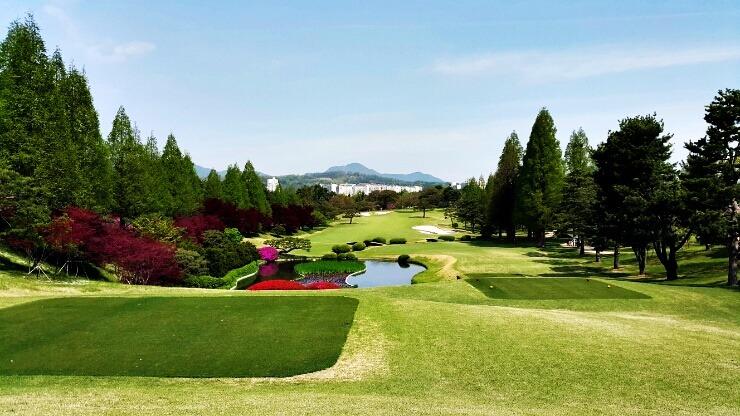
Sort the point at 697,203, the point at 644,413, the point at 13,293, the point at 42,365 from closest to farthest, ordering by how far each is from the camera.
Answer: the point at 644,413 < the point at 42,365 < the point at 13,293 < the point at 697,203

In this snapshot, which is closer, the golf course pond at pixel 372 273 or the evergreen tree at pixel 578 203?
the golf course pond at pixel 372 273

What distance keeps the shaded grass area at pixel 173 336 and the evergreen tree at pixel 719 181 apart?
72.5 feet

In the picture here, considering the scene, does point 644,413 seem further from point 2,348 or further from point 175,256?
point 175,256

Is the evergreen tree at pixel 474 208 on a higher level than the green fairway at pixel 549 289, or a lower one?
higher

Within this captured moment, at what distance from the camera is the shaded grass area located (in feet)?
39.4

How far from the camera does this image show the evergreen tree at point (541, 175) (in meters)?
56.8

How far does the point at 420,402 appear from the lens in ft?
32.7

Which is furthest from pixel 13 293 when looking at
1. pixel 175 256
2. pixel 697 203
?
pixel 697 203

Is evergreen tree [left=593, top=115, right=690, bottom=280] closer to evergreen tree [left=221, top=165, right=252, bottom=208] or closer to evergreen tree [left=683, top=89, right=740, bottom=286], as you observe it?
evergreen tree [left=683, top=89, right=740, bottom=286]

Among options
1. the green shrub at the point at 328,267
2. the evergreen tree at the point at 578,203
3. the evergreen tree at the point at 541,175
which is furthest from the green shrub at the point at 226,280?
the evergreen tree at the point at 541,175

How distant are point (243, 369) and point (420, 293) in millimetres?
14204

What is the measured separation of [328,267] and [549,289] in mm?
27402

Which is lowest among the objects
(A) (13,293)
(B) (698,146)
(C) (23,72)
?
(A) (13,293)

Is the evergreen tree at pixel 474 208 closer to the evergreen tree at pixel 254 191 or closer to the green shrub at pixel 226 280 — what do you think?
the evergreen tree at pixel 254 191
